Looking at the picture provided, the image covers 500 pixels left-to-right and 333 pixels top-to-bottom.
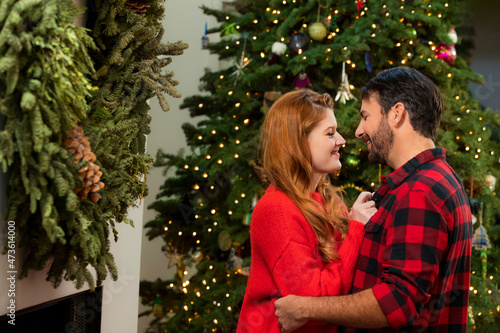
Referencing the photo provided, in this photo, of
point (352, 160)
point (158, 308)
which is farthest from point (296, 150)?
point (158, 308)

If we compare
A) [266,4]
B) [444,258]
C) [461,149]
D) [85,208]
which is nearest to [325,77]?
[266,4]

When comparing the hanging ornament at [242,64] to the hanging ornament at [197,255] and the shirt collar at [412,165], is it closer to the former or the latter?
the hanging ornament at [197,255]

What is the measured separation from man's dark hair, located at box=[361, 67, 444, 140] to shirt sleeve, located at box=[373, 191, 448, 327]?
28cm

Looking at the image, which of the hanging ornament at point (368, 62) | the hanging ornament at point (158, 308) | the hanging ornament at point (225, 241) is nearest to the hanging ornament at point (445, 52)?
the hanging ornament at point (368, 62)

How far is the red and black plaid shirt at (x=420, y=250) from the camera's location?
1434 mm

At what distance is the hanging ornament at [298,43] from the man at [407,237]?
4.90 ft

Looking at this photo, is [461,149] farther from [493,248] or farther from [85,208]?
[85,208]

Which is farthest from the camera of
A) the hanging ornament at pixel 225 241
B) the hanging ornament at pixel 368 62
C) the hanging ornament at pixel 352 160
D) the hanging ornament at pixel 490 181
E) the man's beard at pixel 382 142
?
the hanging ornament at pixel 490 181

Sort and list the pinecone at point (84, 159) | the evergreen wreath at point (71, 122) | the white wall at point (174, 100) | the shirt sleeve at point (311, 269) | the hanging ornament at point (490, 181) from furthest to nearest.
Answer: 1. the white wall at point (174, 100)
2. the hanging ornament at point (490, 181)
3. the shirt sleeve at point (311, 269)
4. the pinecone at point (84, 159)
5. the evergreen wreath at point (71, 122)

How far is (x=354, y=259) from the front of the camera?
1.66m

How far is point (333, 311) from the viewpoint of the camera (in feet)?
4.93

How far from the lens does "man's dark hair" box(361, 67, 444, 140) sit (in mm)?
1650

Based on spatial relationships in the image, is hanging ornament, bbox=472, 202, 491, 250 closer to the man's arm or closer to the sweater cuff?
the sweater cuff

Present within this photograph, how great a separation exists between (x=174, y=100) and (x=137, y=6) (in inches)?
108
